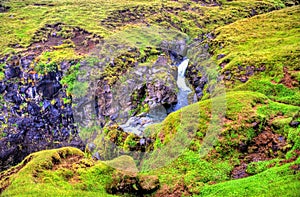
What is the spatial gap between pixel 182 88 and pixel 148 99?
266 inches

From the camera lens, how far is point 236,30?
204 ft

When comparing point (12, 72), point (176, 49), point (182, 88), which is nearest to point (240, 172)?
point (182, 88)

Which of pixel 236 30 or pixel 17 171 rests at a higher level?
pixel 236 30

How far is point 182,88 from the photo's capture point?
164ft

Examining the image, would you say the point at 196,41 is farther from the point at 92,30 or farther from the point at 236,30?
the point at 92,30

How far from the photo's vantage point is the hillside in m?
19.1

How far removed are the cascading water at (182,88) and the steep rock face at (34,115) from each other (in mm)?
24466

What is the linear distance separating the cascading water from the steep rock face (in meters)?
24.5

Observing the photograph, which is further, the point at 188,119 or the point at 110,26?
the point at 110,26

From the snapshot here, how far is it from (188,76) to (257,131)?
100ft

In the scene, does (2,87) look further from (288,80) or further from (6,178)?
(288,80)

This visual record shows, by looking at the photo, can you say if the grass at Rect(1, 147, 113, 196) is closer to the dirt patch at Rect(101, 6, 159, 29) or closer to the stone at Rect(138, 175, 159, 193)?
the stone at Rect(138, 175, 159, 193)

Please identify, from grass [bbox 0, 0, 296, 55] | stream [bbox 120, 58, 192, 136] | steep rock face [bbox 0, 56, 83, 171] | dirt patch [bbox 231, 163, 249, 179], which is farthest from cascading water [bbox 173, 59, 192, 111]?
dirt patch [bbox 231, 163, 249, 179]

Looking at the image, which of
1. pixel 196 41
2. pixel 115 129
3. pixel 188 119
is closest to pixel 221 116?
pixel 188 119
